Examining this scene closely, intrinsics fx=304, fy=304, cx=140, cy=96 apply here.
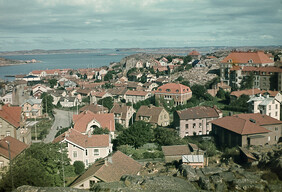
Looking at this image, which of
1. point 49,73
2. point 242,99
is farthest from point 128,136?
point 49,73

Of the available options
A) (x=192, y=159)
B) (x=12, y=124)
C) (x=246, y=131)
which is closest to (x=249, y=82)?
(x=246, y=131)

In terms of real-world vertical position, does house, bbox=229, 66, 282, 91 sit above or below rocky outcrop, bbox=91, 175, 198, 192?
above

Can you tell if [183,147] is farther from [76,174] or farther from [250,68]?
[250,68]

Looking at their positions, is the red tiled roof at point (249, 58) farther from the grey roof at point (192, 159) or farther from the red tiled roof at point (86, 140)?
the grey roof at point (192, 159)

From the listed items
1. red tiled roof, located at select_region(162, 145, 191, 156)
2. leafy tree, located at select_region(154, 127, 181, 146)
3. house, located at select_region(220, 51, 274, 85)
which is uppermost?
house, located at select_region(220, 51, 274, 85)

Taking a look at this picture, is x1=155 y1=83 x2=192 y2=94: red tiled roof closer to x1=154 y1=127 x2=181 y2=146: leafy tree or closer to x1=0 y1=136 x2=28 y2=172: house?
x1=154 y1=127 x2=181 y2=146: leafy tree

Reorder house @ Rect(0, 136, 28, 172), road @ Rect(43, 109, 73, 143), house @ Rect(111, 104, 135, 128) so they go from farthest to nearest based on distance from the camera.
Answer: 1. house @ Rect(111, 104, 135, 128)
2. road @ Rect(43, 109, 73, 143)
3. house @ Rect(0, 136, 28, 172)

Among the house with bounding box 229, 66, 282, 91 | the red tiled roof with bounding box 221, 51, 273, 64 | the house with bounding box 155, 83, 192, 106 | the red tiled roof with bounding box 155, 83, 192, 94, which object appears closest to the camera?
the house with bounding box 155, 83, 192, 106

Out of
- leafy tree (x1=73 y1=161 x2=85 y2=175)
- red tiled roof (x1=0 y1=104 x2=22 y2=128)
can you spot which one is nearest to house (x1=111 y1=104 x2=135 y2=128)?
red tiled roof (x1=0 y1=104 x2=22 y2=128)
